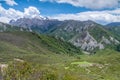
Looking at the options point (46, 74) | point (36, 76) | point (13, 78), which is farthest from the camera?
point (46, 74)

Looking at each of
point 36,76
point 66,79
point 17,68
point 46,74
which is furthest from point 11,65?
point 66,79

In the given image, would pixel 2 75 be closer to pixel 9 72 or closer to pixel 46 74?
pixel 9 72

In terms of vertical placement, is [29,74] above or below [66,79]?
above

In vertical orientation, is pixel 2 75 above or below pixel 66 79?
above

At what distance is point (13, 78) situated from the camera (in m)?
92.2

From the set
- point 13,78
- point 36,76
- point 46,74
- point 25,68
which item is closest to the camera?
point 13,78

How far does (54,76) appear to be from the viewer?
141000 mm

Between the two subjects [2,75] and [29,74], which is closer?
[2,75]

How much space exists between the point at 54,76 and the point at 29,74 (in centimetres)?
4104

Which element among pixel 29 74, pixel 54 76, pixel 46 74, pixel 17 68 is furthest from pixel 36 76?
pixel 54 76

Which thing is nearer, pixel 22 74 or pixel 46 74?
pixel 22 74

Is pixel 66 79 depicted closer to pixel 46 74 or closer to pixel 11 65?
pixel 46 74

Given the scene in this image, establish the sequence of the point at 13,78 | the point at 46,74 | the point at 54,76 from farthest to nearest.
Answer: the point at 54,76 → the point at 46,74 → the point at 13,78

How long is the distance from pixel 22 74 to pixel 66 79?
6365 cm
